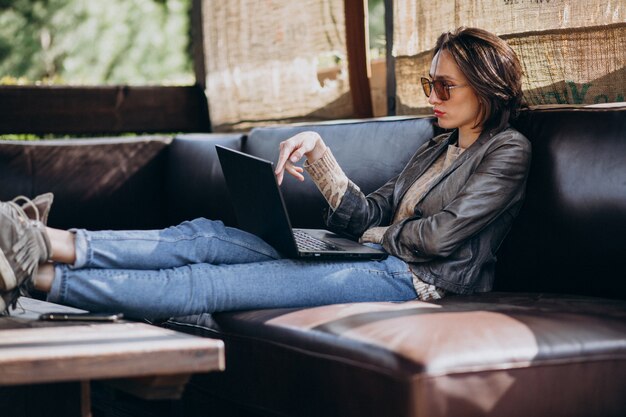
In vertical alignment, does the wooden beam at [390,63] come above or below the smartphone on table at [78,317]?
above

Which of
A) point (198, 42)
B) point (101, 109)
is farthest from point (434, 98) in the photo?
point (198, 42)

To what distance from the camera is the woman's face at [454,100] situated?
2.93m

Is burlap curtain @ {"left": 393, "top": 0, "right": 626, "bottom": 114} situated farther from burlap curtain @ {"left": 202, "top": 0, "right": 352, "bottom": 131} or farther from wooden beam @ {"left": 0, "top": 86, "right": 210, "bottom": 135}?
wooden beam @ {"left": 0, "top": 86, "right": 210, "bottom": 135}

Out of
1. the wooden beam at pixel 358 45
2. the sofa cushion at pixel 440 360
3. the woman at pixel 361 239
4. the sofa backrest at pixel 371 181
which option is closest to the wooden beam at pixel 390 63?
the wooden beam at pixel 358 45

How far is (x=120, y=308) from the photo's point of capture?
247cm

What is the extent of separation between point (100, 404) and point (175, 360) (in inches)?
63.4

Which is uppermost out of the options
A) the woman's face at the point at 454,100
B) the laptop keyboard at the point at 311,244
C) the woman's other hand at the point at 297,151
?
the woman's face at the point at 454,100

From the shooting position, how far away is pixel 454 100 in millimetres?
2930

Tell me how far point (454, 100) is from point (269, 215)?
0.71m

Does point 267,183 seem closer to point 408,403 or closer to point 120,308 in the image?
point 120,308

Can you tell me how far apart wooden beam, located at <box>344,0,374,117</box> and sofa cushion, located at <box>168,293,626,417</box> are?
208 centimetres

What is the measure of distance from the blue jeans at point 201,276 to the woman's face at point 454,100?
1.63ft

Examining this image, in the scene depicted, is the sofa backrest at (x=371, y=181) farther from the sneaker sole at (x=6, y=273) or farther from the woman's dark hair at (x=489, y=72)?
the sneaker sole at (x=6, y=273)

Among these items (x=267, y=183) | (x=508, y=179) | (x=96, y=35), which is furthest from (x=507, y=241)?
(x=96, y=35)
